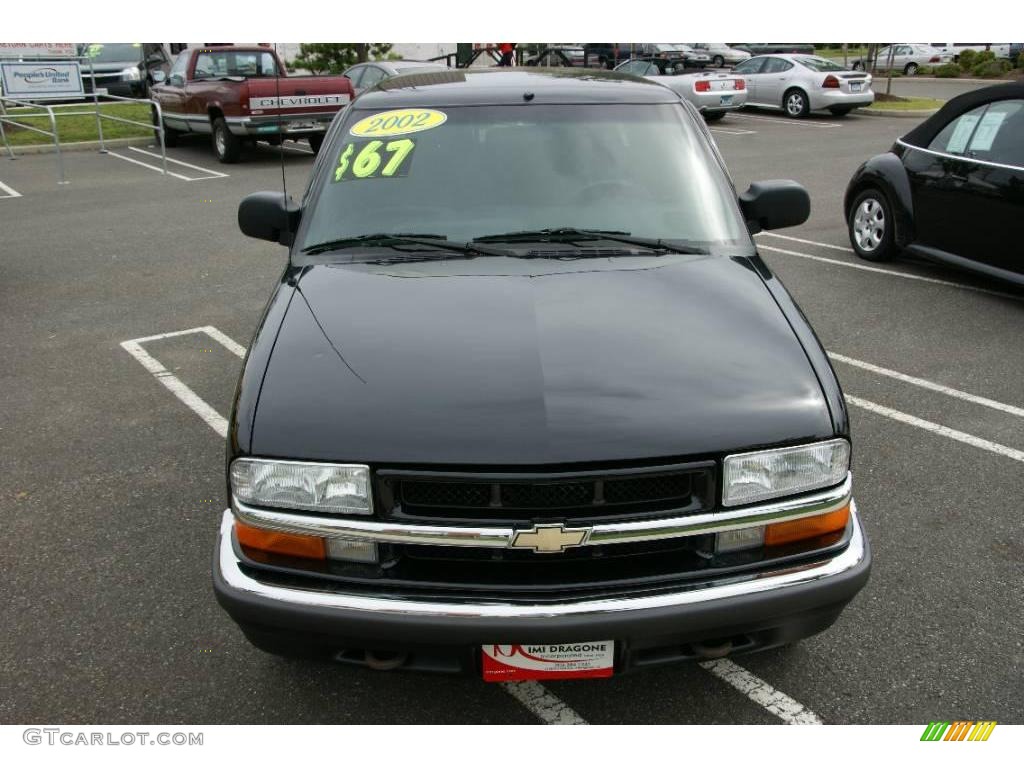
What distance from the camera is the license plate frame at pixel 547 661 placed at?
2.42 meters

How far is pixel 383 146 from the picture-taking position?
3.79 m

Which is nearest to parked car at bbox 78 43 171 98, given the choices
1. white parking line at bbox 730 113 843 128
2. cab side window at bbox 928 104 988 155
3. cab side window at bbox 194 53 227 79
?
cab side window at bbox 194 53 227 79

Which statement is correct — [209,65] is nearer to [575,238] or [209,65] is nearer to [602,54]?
[575,238]

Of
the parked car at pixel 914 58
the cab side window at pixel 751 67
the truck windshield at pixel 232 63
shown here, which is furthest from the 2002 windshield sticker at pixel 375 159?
the parked car at pixel 914 58

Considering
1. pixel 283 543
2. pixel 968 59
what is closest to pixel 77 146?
pixel 283 543

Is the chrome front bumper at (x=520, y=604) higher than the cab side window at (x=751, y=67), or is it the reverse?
the chrome front bumper at (x=520, y=604)

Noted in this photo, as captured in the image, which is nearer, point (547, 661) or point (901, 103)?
point (547, 661)

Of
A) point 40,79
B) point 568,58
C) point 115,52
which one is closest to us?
point 40,79

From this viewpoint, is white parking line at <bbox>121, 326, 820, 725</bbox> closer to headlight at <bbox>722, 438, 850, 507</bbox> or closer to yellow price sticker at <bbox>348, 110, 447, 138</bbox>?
headlight at <bbox>722, 438, 850, 507</bbox>

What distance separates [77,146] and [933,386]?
1532 centimetres

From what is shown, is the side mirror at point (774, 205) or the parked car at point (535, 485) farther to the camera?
the side mirror at point (774, 205)

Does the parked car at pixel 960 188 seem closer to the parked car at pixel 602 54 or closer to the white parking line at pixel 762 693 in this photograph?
the white parking line at pixel 762 693

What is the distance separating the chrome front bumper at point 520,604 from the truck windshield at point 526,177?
1412 mm

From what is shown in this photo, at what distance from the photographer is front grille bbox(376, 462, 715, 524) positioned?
7.73ft
